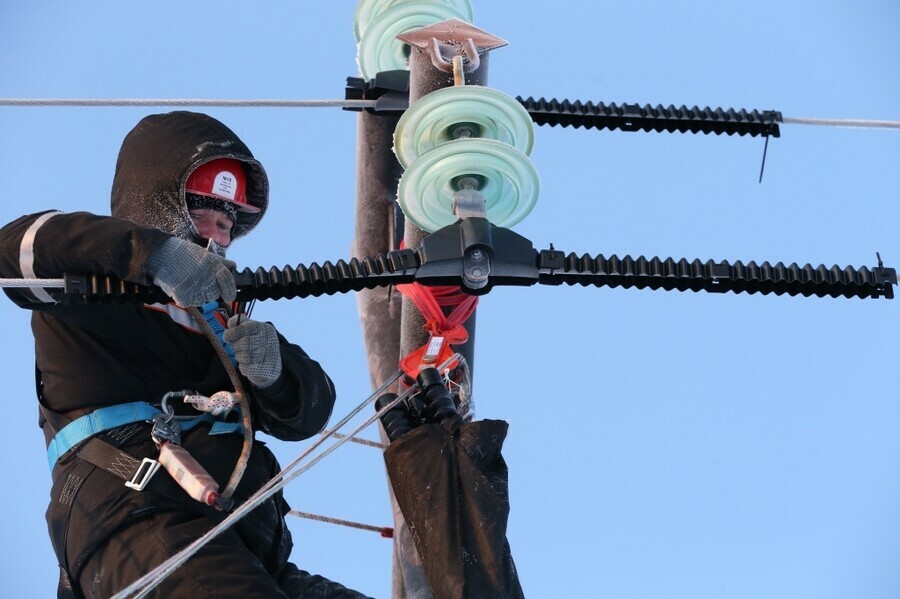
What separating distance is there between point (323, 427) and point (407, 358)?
1.59 ft

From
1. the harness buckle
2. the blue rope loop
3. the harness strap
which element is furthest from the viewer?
the blue rope loop

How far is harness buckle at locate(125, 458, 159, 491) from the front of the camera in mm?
5160

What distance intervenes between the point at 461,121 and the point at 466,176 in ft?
0.83

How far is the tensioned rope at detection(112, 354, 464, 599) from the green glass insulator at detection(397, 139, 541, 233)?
0.65 m

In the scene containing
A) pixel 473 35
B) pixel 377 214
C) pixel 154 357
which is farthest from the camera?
pixel 377 214

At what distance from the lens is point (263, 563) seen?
553 cm

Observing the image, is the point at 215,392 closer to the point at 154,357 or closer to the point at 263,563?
the point at 154,357

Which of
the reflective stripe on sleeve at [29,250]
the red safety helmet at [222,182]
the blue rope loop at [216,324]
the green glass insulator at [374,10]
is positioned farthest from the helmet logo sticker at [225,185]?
the green glass insulator at [374,10]

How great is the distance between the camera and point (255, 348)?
213 inches

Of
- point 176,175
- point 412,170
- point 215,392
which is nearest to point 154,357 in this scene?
point 215,392

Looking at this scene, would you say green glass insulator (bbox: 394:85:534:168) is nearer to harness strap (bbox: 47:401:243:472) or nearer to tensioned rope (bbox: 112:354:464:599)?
tensioned rope (bbox: 112:354:464:599)

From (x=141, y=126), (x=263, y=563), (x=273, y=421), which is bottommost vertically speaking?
(x=263, y=563)

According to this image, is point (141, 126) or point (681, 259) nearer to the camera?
point (681, 259)

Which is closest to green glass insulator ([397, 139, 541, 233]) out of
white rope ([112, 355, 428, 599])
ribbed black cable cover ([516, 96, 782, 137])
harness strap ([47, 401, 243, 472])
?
white rope ([112, 355, 428, 599])
